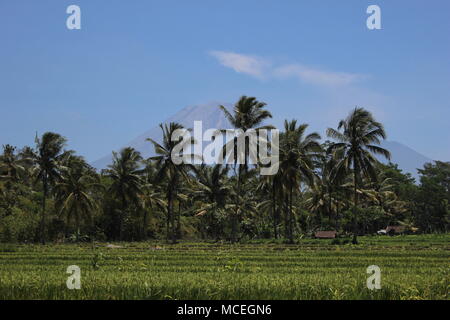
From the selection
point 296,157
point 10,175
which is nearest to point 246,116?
point 296,157

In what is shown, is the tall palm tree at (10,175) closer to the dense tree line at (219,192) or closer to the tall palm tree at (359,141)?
the dense tree line at (219,192)

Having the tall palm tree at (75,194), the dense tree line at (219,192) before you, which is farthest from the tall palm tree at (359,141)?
the tall palm tree at (75,194)

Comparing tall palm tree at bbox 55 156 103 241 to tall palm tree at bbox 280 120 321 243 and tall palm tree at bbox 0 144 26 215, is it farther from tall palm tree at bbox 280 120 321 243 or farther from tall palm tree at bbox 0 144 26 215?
tall palm tree at bbox 280 120 321 243

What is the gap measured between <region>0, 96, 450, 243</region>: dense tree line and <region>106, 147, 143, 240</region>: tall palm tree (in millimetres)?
93

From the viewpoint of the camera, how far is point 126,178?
46625 millimetres

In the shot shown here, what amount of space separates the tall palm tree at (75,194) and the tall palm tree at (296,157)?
1708 cm

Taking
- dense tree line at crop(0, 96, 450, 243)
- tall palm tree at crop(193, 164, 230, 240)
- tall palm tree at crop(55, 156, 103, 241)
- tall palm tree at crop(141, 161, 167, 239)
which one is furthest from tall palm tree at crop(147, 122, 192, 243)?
tall palm tree at crop(55, 156, 103, 241)

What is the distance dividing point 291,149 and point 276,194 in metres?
5.19

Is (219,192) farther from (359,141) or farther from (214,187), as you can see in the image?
(359,141)

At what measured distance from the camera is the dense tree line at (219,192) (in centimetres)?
3828

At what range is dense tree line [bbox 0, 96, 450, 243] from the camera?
38.3 meters

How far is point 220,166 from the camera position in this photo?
49.4 m
